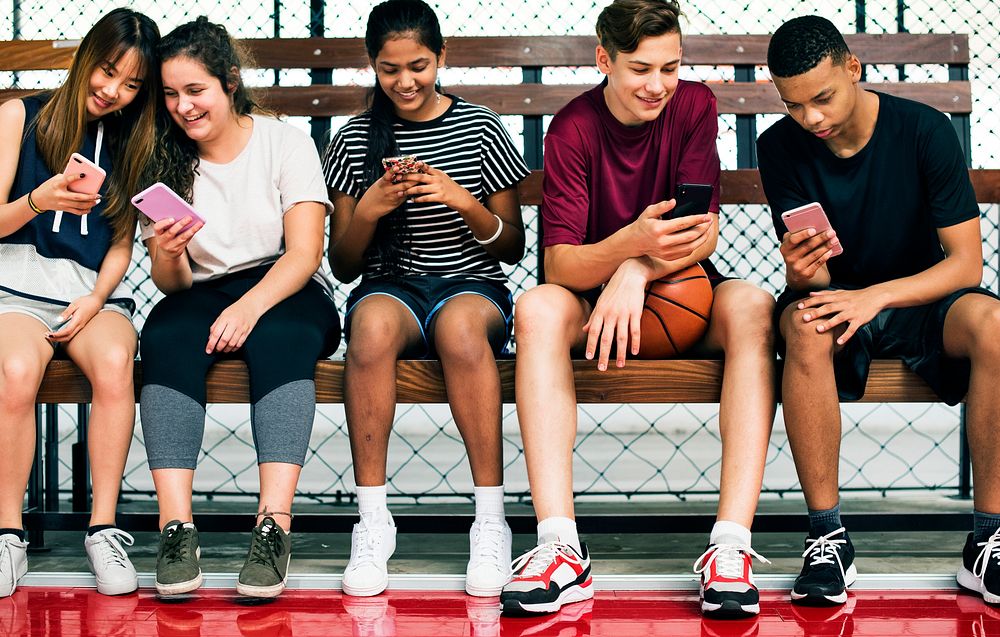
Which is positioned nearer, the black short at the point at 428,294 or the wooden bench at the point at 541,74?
the black short at the point at 428,294

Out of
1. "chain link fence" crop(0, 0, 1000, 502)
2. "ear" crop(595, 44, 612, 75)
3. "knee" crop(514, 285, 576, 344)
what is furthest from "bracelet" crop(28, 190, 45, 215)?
"ear" crop(595, 44, 612, 75)

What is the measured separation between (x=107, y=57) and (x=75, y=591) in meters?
0.95

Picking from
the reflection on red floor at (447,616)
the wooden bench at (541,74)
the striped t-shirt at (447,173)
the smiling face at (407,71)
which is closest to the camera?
the reflection on red floor at (447,616)

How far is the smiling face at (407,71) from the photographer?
6.06ft

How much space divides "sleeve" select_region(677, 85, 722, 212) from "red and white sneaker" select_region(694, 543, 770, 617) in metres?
0.63

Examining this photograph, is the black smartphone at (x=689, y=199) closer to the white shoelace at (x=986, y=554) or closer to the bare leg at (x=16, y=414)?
the white shoelace at (x=986, y=554)

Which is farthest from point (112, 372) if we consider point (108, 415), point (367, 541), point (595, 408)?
point (595, 408)

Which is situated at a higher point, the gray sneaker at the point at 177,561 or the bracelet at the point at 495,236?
the bracelet at the point at 495,236

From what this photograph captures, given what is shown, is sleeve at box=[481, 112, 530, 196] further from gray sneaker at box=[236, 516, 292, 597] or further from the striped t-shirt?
gray sneaker at box=[236, 516, 292, 597]

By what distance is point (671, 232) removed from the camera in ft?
5.24

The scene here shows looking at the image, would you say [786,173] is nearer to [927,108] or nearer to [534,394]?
[927,108]

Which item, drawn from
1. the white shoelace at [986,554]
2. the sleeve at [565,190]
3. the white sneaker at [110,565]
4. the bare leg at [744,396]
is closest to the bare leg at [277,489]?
the white sneaker at [110,565]

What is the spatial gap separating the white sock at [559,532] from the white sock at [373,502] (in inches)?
11.5

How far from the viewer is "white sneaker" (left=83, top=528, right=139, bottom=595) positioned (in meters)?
1.62
